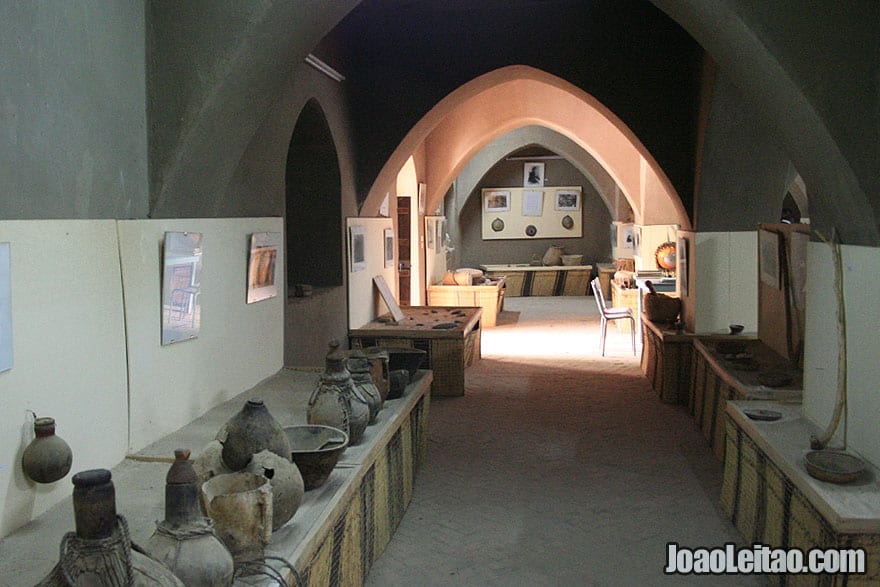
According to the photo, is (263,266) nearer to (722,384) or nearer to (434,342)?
(434,342)

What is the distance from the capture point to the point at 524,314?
15.7m

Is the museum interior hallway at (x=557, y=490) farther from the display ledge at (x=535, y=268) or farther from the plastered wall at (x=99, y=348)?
the display ledge at (x=535, y=268)

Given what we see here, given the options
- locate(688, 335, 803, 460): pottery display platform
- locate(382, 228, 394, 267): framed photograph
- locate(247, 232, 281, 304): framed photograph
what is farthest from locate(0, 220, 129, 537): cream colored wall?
locate(382, 228, 394, 267): framed photograph

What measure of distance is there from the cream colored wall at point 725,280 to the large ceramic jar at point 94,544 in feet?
21.8

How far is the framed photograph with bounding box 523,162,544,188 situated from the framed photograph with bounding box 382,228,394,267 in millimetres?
10753

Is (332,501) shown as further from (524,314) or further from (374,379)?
(524,314)

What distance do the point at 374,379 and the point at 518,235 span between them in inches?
629

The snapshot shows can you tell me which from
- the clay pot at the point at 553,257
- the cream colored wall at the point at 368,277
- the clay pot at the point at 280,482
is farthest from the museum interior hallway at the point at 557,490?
the clay pot at the point at 553,257

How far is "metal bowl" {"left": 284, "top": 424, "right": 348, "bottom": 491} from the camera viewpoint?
11.1 ft

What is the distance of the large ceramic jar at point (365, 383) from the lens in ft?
14.6

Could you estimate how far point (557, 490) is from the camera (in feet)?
18.2

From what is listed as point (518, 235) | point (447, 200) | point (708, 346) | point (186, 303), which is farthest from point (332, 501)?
point (518, 235)

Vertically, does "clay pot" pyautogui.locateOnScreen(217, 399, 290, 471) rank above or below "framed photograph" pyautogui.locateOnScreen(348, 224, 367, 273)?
below

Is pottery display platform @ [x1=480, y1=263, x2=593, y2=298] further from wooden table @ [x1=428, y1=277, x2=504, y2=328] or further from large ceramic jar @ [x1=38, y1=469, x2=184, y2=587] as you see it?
large ceramic jar @ [x1=38, y1=469, x2=184, y2=587]
